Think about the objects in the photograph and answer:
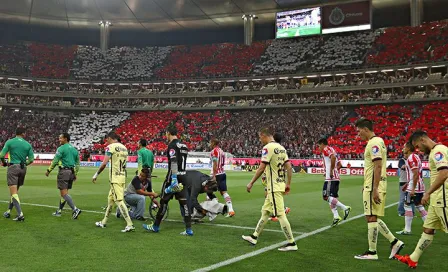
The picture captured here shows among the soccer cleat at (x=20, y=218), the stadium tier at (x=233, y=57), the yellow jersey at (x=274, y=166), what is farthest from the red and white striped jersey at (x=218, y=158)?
the stadium tier at (x=233, y=57)

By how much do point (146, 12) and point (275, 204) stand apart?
64.9 meters

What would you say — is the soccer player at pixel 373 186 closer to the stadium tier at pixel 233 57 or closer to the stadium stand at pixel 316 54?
the stadium tier at pixel 233 57

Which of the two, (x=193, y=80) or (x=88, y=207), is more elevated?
(x=193, y=80)

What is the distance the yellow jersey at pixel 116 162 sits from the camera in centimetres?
1074

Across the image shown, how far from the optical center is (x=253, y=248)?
875 cm

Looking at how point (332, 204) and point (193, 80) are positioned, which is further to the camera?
point (193, 80)

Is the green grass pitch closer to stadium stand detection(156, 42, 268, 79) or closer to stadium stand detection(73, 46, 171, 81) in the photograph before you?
stadium stand detection(156, 42, 268, 79)

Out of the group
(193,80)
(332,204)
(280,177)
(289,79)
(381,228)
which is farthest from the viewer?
(193,80)

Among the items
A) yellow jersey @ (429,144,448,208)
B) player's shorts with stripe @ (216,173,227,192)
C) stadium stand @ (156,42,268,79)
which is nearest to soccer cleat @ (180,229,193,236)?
player's shorts with stripe @ (216,173,227,192)

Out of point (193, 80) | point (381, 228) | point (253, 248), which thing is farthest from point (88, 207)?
point (193, 80)

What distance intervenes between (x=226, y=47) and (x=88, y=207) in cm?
5965

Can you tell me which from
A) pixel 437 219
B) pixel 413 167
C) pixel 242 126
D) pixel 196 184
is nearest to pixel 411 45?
pixel 242 126

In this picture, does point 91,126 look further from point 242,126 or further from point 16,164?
point 16,164

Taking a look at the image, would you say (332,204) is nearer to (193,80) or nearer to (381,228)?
(381,228)
